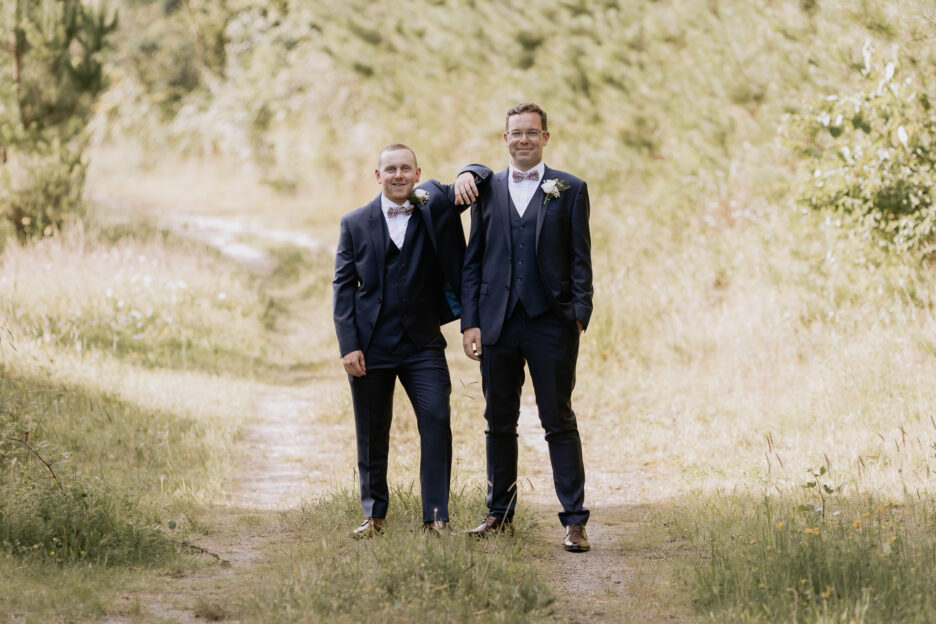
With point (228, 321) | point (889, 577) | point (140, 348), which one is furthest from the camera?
point (228, 321)

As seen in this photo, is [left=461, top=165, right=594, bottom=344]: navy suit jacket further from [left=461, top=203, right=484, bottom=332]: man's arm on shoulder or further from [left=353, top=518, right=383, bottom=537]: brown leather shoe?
[left=353, top=518, right=383, bottom=537]: brown leather shoe

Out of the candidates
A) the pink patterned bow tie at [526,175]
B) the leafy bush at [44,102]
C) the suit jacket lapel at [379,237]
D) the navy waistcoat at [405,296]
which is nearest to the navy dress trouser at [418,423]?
the navy waistcoat at [405,296]

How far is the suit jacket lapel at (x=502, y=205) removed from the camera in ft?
17.1

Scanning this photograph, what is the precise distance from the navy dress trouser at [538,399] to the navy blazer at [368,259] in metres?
0.44

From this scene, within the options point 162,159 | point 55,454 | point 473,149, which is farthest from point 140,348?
point 162,159

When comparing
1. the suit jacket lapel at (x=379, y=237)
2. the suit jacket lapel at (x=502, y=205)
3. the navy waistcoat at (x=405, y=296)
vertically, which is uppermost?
the suit jacket lapel at (x=502, y=205)

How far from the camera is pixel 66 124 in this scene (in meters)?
13.8

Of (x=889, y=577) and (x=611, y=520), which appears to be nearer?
(x=889, y=577)

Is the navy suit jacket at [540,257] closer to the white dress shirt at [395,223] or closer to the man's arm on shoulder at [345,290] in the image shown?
the white dress shirt at [395,223]

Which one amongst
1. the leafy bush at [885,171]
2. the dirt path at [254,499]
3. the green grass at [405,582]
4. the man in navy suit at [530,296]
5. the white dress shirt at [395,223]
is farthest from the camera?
the leafy bush at [885,171]

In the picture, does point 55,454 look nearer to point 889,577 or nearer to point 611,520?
point 611,520

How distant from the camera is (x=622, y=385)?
9.30 metres

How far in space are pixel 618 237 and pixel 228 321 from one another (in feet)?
16.7

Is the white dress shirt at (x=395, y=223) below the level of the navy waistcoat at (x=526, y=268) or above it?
Answer: above
